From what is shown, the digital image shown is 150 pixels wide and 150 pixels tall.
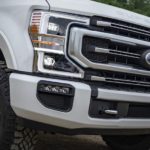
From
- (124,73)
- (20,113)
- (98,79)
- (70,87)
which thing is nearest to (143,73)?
(124,73)

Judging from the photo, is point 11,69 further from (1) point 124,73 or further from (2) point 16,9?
(1) point 124,73

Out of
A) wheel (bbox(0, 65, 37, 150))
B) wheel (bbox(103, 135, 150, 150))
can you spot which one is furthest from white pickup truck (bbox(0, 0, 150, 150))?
wheel (bbox(103, 135, 150, 150))

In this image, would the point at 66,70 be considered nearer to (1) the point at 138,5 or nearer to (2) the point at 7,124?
(2) the point at 7,124

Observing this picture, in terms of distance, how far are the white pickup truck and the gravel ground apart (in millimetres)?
1561

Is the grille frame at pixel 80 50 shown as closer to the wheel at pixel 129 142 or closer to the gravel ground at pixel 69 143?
the wheel at pixel 129 142

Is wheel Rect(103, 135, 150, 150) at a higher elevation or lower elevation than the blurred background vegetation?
lower

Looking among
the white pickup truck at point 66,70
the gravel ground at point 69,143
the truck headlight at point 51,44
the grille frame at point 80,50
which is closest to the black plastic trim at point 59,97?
the white pickup truck at point 66,70

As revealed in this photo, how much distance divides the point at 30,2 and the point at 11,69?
1.93ft

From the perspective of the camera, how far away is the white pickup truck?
420 cm

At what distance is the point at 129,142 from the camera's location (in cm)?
582

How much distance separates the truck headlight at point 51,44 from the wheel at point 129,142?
1.65 m

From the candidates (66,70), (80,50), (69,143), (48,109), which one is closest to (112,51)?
(80,50)

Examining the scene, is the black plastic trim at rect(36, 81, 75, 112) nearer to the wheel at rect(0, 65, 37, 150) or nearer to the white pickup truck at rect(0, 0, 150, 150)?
the white pickup truck at rect(0, 0, 150, 150)

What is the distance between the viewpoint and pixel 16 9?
448cm
